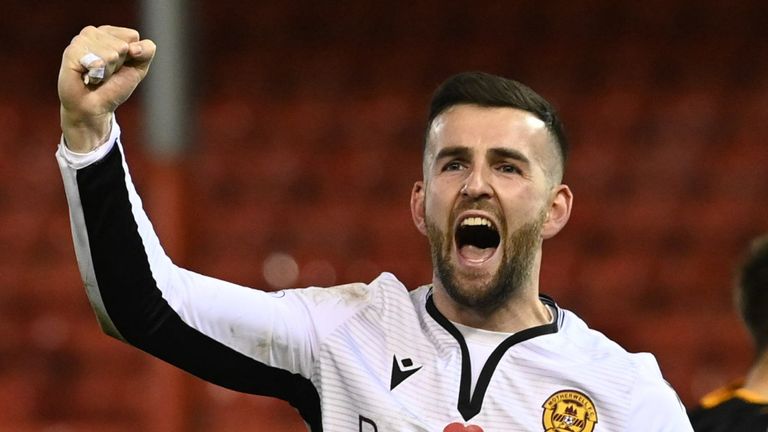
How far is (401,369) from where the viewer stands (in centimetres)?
211

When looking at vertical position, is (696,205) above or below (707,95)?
below

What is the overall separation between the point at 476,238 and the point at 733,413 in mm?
667

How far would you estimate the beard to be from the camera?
7.09ft

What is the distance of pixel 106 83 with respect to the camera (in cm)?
184

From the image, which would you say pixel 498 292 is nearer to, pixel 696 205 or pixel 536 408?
pixel 536 408

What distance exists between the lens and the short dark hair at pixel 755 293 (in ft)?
8.94

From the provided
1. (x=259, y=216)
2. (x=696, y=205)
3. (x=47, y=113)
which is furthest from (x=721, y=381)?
(x=47, y=113)

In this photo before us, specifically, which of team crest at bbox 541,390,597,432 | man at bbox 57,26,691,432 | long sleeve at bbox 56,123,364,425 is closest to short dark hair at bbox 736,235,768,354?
man at bbox 57,26,691,432

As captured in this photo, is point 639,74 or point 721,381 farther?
point 639,74

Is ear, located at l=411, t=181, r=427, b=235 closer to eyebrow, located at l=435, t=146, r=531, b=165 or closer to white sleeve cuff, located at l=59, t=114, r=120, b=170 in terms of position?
eyebrow, located at l=435, t=146, r=531, b=165

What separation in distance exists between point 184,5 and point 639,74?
3554 mm

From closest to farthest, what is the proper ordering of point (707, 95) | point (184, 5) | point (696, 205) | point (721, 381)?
point (184, 5), point (721, 381), point (696, 205), point (707, 95)

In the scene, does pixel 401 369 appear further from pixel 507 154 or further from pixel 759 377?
pixel 759 377

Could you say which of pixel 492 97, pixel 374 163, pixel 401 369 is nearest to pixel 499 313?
pixel 401 369
